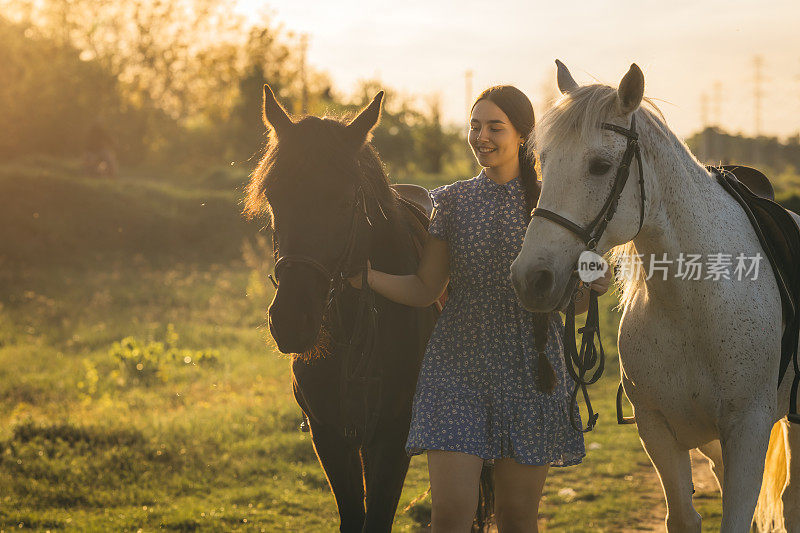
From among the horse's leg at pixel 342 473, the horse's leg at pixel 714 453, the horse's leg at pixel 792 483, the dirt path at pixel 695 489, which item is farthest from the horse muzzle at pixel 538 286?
the dirt path at pixel 695 489

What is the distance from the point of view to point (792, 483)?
3.56 meters

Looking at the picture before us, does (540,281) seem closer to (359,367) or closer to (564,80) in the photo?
(564,80)

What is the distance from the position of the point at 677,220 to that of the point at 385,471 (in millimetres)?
1464

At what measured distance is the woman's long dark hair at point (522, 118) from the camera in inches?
110

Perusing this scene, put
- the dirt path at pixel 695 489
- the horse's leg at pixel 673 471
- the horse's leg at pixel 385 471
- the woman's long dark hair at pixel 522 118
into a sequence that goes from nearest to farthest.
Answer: the woman's long dark hair at pixel 522 118 → the horse's leg at pixel 673 471 → the horse's leg at pixel 385 471 → the dirt path at pixel 695 489

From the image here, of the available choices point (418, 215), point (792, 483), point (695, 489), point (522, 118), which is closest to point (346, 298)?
point (418, 215)

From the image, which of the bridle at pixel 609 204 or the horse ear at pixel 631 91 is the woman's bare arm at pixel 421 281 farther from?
the horse ear at pixel 631 91

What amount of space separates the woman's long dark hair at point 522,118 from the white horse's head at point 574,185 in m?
0.24

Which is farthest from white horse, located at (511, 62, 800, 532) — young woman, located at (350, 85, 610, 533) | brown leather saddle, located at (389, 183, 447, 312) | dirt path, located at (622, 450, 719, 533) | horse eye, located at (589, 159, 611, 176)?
dirt path, located at (622, 450, 719, 533)

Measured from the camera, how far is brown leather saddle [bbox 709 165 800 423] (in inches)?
113

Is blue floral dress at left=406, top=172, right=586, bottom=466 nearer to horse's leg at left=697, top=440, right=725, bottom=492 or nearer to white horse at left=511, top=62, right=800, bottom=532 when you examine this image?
white horse at left=511, top=62, right=800, bottom=532

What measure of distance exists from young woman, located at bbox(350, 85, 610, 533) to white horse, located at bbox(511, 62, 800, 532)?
269 mm

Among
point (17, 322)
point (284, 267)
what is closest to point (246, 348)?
point (17, 322)

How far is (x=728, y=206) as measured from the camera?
2.92 metres
